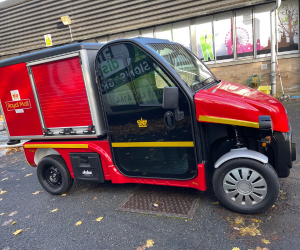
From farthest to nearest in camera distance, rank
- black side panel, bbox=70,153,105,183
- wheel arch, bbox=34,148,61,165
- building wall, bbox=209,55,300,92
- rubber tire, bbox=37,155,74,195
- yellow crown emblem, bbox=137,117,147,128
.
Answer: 1. building wall, bbox=209,55,300,92
2. wheel arch, bbox=34,148,61,165
3. rubber tire, bbox=37,155,74,195
4. black side panel, bbox=70,153,105,183
5. yellow crown emblem, bbox=137,117,147,128

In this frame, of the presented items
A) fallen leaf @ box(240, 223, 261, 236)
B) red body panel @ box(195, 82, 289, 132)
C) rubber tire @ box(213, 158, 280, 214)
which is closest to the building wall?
red body panel @ box(195, 82, 289, 132)

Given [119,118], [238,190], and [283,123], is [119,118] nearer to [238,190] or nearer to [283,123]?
[238,190]

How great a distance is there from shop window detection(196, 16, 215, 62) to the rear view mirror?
8.24m

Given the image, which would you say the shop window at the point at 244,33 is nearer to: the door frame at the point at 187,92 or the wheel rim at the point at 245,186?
the door frame at the point at 187,92

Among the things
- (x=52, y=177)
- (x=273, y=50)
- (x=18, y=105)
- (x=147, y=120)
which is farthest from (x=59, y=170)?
(x=273, y=50)

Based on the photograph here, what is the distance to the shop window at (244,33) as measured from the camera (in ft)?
31.8

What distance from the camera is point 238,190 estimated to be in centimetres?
317

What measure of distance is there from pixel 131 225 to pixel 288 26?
961 cm

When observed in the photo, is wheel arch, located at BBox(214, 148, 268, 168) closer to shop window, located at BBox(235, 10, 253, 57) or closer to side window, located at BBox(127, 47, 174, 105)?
side window, located at BBox(127, 47, 174, 105)

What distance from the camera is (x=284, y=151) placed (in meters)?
2.99

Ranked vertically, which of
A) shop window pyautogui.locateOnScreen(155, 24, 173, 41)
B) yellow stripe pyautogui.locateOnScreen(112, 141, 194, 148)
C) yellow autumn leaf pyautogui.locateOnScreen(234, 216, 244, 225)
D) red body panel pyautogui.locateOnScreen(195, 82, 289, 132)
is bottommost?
yellow autumn leaf pyautogui.locateOnScreen(234, 216, 244, 225)

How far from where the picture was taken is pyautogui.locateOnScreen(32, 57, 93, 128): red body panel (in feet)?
12.4

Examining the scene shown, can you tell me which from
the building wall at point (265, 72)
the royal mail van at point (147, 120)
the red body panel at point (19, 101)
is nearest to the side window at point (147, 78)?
the royal mail van at point (147, 120)

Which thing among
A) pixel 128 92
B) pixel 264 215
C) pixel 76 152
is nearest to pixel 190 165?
pixel 264 215
